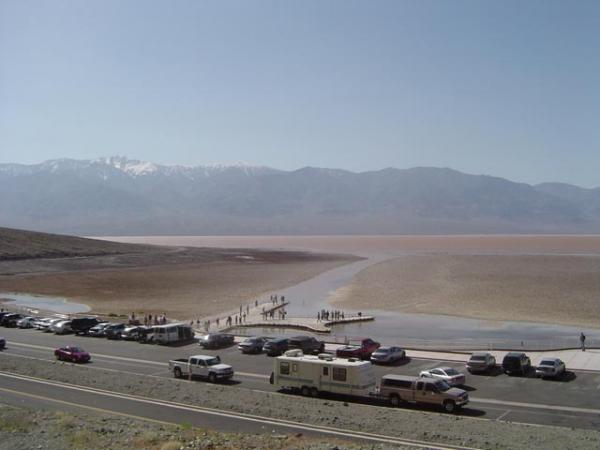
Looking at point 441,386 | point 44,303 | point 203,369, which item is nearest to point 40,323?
point 44,303

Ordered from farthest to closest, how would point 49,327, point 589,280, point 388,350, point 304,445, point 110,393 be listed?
point 589,280 → point 49,327 → point 388,350 → point 110,393 → point 304,445

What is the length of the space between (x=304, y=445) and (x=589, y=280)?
2862 inches

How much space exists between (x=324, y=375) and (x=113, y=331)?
68.7 ft

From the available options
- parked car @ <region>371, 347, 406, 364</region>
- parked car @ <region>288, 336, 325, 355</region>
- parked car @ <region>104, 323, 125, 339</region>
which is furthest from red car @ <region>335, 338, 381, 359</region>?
parked car @ <region>104, 323, 125, 339</region>

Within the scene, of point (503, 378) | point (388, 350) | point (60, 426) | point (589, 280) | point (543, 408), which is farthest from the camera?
point (589, 280)

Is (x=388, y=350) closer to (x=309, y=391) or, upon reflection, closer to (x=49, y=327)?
(x=309, y=391)

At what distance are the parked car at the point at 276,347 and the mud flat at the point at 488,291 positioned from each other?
81.6 ft

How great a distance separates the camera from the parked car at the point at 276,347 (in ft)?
113

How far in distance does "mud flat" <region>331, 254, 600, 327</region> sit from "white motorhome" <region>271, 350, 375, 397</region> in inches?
1193

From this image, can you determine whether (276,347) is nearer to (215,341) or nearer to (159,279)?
(215,341)

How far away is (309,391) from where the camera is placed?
2548 cm

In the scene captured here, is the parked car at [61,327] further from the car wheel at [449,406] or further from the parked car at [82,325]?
the car wheel at [449,406]

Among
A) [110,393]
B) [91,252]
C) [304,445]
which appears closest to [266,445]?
[304,445]

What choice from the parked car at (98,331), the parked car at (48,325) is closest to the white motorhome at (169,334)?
the parked car at (98,331)
